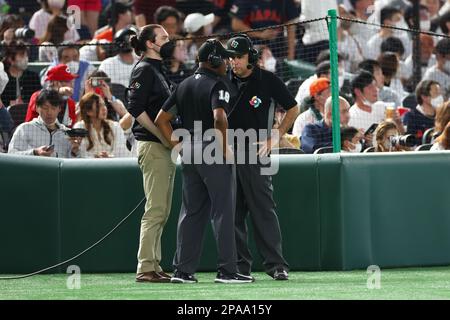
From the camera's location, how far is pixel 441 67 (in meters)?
16.5

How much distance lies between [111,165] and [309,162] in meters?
1.77

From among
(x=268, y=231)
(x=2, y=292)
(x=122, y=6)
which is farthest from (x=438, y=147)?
(x=122, y=6)

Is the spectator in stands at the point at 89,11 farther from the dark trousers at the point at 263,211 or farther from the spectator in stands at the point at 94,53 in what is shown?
the dark trousers at the point at 263,211

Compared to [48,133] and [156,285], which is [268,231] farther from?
[48,133]

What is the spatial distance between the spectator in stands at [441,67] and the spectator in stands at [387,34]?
2.88ft

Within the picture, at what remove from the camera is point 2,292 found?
A: 9.39 m

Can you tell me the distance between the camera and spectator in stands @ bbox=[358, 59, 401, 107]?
15.5 m

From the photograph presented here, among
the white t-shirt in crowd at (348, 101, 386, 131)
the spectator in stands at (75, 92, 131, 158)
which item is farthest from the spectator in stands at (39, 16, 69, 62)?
the white t-shirt in crowd at (348, 101, 386, 131)

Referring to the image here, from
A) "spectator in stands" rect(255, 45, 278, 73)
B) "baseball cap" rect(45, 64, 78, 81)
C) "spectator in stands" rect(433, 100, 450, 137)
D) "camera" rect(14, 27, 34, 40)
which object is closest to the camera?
"spectator in stands" rect(433, 100, 450, 137)

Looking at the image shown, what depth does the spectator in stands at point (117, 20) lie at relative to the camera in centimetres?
1642

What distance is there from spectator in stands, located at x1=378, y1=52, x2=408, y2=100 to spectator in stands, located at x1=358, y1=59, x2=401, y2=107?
0.60 feet

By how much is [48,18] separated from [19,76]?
10.4 feet

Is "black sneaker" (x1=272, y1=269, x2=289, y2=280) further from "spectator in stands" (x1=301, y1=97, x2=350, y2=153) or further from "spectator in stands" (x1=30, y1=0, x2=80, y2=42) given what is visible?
"spectator in stands" (x1=30, y1=0, x2=80, y2=42)

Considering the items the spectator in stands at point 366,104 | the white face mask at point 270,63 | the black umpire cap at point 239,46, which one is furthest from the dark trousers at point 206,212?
the white face mask at point 270,63
